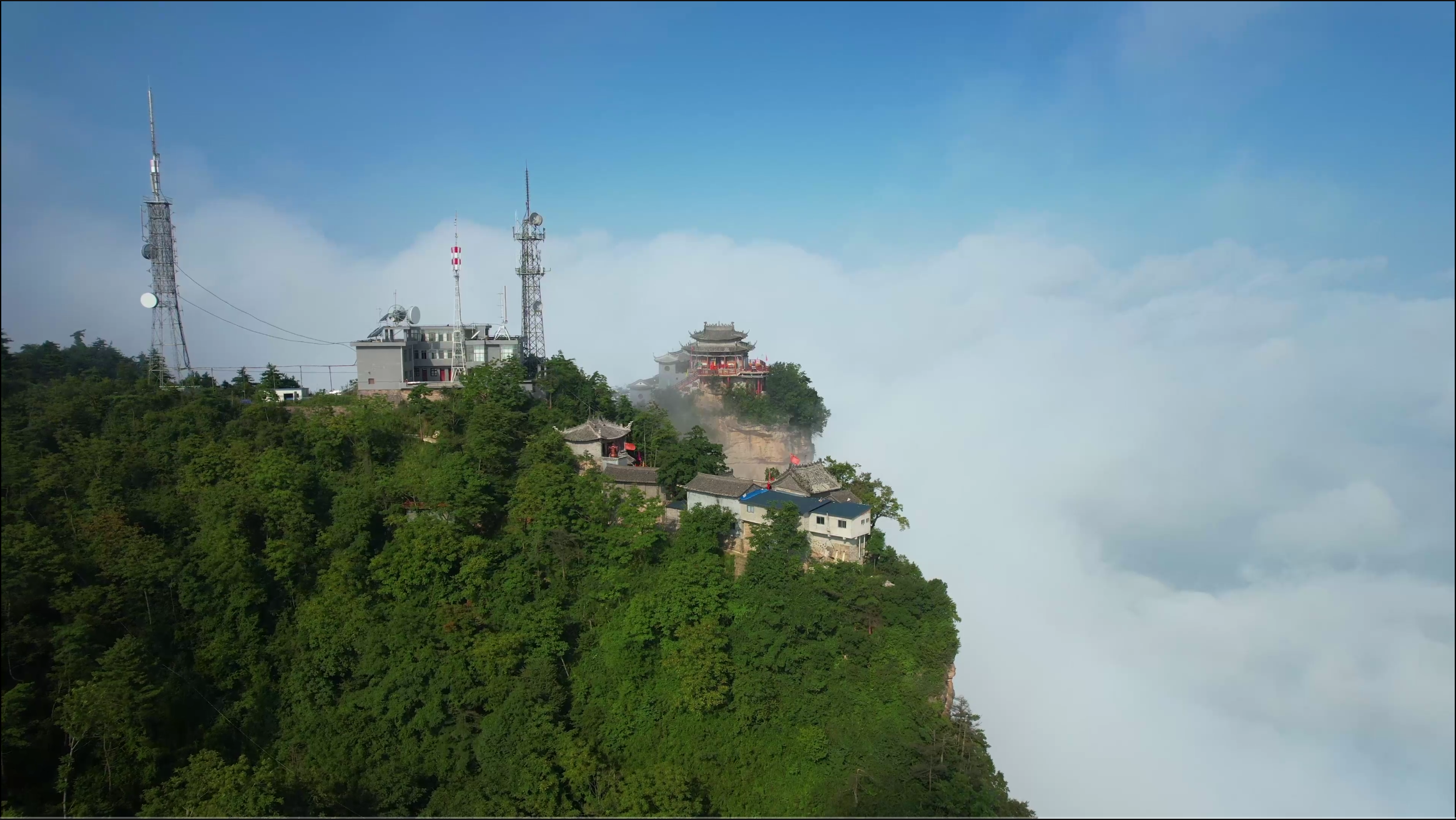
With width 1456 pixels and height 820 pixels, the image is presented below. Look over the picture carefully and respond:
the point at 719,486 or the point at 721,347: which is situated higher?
the point at 721,347

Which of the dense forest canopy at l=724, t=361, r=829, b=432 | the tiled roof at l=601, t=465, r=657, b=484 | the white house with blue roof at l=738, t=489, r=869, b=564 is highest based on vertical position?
the dense forest canopy at l=724, t=361, r=829, b=432

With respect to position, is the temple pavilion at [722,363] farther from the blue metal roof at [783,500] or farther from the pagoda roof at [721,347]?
the blue metal roof at [783,500]

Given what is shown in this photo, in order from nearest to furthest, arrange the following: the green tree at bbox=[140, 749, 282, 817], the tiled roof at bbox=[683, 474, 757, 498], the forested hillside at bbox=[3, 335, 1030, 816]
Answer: the green tree at bbox=[140, 749, 282, 817]
the forested hillside at bbox=[3, 335, 1030, 816]
the tiled roof at bbox=[683, 474, 757, 498]

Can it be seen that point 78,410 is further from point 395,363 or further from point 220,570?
point 395,363

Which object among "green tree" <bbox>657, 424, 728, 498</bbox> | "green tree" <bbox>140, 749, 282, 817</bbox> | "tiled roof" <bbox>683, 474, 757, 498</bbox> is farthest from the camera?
"green tree" <bbox>657, 424, 728, 498</bbox>

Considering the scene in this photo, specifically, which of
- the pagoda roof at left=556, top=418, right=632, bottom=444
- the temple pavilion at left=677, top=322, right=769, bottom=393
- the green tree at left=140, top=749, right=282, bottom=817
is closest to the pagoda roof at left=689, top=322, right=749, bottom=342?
the temple pavilion at left=677, top=322, right=769, bottom=393

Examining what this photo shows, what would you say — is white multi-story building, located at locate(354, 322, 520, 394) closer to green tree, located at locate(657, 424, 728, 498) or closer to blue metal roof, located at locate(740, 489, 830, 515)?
green tree, located at locate(657, 424, 728, 498)

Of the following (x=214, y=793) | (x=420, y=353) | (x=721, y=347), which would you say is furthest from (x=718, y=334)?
(x=214, y=793)

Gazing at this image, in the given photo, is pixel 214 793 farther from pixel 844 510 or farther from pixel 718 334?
pixel 718 334
